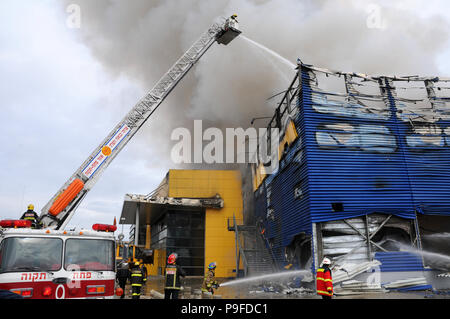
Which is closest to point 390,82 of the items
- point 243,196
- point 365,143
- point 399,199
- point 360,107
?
point 360,107

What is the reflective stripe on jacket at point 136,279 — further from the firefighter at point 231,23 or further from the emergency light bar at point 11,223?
the firefighter at point 231,23

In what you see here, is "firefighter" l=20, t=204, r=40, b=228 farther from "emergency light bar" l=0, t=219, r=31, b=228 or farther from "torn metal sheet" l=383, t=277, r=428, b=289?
"torn metal sheet" l=383, t=277, r=428, b=289

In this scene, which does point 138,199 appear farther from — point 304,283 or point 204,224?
point 304,283

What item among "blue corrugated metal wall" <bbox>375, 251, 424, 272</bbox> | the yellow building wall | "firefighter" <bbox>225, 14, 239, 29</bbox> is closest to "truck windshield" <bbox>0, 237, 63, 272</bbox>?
"blue corrugated metal wall" <bbox>375, 251, 424, 272</bbox>

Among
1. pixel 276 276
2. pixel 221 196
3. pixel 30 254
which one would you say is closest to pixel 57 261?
pixel 30 254

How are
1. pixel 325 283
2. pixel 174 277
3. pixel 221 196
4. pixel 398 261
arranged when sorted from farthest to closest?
pixel 221 196 → pixel 398 261 → pixel 174 277 → pixel 325 283

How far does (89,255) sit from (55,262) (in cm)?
60

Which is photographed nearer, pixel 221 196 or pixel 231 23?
pixel 231 23

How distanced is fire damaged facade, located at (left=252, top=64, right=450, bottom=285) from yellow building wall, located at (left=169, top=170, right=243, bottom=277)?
9587 millimetres

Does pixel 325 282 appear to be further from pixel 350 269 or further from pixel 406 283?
pixel 406 283

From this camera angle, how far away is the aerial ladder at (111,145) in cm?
985

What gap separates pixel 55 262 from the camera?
6.09 metres
